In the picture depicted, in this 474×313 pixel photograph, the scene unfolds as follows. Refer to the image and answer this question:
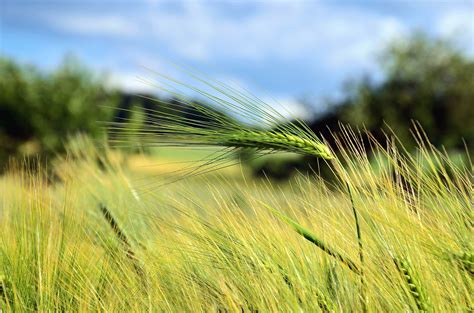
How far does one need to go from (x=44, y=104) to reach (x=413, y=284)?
43.1 feet

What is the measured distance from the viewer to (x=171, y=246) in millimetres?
2146

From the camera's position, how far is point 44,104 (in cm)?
1381

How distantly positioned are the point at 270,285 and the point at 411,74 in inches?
595

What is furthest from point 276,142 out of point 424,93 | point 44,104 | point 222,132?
point 424,93

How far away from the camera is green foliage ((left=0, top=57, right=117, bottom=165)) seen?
13.7 m

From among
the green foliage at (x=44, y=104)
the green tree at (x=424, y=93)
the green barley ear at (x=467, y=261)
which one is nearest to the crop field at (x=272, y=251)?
the green barley ear at (x=467, y=261)

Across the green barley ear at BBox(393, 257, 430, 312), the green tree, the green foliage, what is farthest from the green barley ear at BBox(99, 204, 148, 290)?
the green tree

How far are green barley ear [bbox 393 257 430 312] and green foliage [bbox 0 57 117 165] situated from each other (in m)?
12.2

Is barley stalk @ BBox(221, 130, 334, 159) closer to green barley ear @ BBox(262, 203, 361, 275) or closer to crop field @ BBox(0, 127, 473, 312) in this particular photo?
crop field @ BBox(0, 127, 473, 312)

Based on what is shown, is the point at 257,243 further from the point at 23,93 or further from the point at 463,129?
the point at 463,129

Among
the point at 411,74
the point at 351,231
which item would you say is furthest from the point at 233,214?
the point at 411,74

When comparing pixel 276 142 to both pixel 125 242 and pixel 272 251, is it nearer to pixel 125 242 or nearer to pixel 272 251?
pixel 272 251

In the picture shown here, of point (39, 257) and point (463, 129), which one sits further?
point (463, 129)

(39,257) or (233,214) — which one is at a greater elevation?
(233,214)
